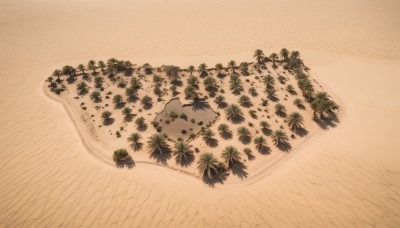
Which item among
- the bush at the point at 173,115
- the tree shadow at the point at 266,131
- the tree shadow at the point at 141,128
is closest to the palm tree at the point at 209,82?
the bush at the point at 173,115

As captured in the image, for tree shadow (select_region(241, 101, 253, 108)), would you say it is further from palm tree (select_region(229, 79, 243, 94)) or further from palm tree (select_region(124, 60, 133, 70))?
palm tree (select_region(124, 60, 133, 70))

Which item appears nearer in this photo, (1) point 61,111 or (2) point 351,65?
(1) point 61,111

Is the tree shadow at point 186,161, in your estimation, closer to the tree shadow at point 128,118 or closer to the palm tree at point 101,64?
the tree shadow at point 128,118

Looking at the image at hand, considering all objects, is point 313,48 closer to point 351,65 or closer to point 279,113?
point 351,65

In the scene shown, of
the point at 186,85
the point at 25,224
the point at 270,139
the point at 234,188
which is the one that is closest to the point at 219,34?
the point at 186,85

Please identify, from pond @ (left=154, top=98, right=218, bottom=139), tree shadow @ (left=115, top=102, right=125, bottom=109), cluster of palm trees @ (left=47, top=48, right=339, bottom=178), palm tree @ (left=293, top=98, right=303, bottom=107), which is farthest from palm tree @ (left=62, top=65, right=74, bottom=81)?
palm tree @ (left=293, top=98, right=303, bottom=107)

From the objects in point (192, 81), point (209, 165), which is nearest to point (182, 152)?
point (209, 165)

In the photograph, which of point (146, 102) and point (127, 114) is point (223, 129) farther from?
point (127, 114)
